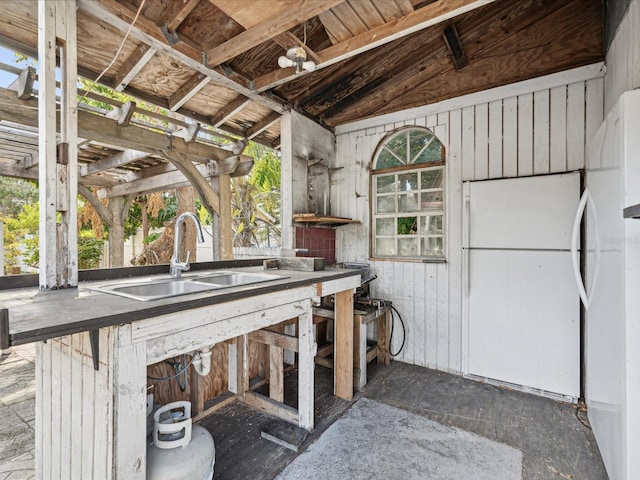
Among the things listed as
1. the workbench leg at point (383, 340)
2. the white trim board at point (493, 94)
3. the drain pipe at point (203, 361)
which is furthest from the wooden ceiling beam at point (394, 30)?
the workbench leg at point (383, 340)

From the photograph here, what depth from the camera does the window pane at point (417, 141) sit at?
10.6ft

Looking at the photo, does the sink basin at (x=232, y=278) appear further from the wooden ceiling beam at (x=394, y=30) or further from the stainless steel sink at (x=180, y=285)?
the wooden ceiling beam at (x=394, y=30)

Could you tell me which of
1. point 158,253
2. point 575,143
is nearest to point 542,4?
point 575,143

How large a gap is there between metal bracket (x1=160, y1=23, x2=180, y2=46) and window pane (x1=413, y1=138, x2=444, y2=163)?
7.71 feet

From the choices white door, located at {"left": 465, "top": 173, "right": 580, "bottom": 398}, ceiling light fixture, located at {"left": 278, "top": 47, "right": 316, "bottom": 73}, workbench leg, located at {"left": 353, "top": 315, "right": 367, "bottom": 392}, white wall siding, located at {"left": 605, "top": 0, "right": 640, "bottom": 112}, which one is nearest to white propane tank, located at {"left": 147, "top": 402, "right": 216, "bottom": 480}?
workbench leg, located at {"left": 353, "top": 315, "right": 367, "bottom": 392}

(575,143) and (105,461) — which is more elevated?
(575,143)

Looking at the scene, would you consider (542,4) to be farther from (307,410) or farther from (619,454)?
(307,410)

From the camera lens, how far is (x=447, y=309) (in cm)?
303

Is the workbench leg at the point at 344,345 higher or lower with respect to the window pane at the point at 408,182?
lower

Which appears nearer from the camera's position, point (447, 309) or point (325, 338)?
point (447, 309)

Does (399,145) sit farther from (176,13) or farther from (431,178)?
(176,13)

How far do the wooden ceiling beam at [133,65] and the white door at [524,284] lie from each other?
2728 mm

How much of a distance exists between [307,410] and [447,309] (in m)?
1.70

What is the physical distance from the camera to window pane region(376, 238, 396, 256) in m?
3.40
